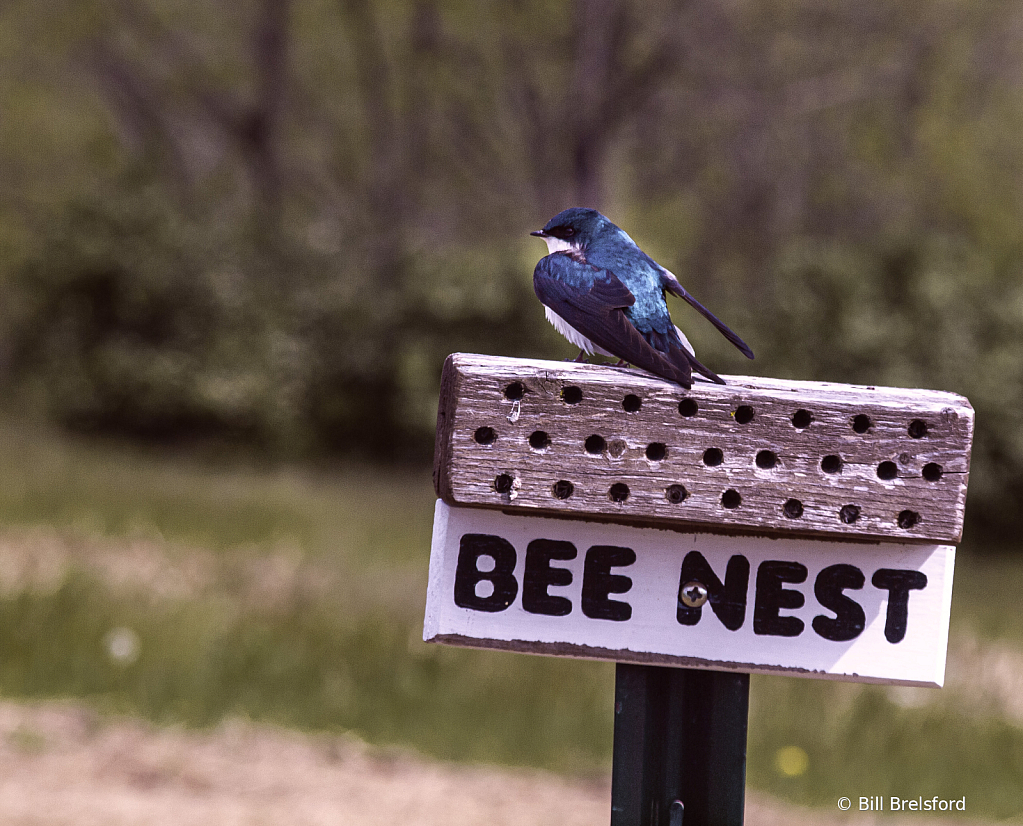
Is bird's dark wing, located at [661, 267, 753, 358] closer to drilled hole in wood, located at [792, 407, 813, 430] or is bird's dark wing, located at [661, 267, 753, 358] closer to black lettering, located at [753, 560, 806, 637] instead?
drilled hole in wood, located at [792, 407, 813, 430]

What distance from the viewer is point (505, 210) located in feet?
50.4

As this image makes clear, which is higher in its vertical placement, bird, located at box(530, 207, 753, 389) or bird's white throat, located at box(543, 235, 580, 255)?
bird's white throat, located at box(543, 235, 580, 255)

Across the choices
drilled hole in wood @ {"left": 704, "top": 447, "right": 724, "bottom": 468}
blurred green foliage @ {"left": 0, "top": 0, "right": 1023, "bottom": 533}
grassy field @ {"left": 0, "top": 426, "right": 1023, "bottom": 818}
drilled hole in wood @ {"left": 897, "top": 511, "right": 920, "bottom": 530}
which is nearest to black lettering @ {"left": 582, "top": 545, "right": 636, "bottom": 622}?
drilled hole in wood @ {"left": 704, "top": 447, "right": 724, "bottom": 468}

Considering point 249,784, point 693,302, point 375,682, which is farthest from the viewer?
point 375,682

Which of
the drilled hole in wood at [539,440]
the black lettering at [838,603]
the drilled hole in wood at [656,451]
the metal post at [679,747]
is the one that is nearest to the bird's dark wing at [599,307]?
the drilled hole in wood at [656,451]

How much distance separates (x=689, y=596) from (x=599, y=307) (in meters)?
0.54

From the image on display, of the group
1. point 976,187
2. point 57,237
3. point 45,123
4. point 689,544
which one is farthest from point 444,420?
point 45,123

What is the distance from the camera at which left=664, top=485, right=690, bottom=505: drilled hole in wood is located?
196cm

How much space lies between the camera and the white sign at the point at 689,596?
2.09 metres

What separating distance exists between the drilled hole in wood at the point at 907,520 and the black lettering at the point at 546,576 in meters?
0.55

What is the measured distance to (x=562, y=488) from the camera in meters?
1.96

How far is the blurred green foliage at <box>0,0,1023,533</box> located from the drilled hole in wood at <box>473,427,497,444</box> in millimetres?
8995

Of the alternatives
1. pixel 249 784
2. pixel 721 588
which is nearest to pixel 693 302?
pixel 721 588

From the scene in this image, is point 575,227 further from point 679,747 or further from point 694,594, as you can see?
point 679,747
